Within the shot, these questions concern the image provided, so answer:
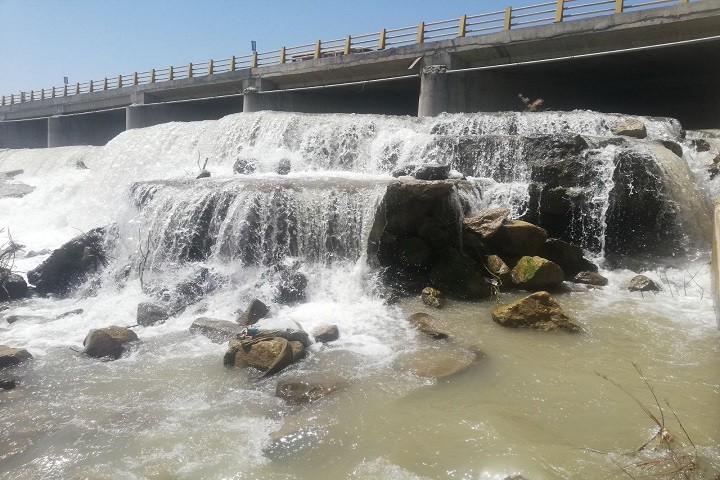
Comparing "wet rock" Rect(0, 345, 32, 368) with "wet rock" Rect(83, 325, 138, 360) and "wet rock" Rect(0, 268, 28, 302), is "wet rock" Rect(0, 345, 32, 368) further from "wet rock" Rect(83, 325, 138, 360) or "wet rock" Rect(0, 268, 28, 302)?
"wet rock" Rect(0, 268, 28, 302)

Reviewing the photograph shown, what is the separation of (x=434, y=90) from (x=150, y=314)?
11736 millimetres

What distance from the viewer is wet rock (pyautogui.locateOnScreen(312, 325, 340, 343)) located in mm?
5379

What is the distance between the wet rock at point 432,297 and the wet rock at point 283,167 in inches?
228

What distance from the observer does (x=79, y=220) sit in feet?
42.8

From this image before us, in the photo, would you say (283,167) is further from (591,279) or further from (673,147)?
(673,147)

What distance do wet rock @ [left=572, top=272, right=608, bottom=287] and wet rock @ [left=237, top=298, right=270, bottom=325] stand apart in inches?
181

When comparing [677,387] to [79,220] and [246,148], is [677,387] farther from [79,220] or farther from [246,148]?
[79,220]

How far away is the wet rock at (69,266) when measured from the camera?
26.2ft

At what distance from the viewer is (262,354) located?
4750mm

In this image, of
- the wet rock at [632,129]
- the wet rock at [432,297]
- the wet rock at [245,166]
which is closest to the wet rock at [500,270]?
the wet rock at [432,297]

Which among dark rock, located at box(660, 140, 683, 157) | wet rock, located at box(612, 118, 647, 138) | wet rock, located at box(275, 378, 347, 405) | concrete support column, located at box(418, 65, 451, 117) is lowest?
wet rock, located at box(275, 378, 347, 405)

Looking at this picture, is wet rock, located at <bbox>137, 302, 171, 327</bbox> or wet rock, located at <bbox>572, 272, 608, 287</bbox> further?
wet rock, located at <bbox>572, 272, 608, 287</bbox>

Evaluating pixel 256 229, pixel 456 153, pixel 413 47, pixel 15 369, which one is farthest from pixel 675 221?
pixel 413 47

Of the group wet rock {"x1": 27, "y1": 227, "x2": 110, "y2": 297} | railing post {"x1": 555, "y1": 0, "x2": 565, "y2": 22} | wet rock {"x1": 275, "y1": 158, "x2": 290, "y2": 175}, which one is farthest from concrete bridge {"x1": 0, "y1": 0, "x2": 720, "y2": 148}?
wet rock {"x1": 27, "y1": 227, "x2": 110, "y2": 297}
